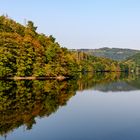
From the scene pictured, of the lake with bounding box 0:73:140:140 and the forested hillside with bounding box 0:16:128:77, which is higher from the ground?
the forested hillside with bounding box 0:16:128:77

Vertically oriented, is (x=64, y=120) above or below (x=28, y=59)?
below

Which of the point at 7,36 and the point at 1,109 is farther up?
the point at 7,36

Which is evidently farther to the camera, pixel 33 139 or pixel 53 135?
pixel 53 135

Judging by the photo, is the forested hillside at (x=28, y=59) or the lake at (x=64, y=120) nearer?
the lake at (x=64, y=120)

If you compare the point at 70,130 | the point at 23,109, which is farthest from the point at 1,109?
the point at 70,130

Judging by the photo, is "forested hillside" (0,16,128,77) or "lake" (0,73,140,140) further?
"forested hillside" (0,16,128,77)

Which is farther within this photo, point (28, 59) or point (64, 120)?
point (28, 59)

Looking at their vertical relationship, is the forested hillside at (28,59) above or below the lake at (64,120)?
above

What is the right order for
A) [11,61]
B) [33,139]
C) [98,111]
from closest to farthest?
[33,139]
[98,111]
[11,61]

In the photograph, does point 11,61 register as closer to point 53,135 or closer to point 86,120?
point 86,120

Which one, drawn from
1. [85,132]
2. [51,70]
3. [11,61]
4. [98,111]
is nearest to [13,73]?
[11,61]

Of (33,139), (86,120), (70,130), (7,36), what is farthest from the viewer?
(7,36)

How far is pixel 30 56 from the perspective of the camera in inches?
4542

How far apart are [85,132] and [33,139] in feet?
17.8
